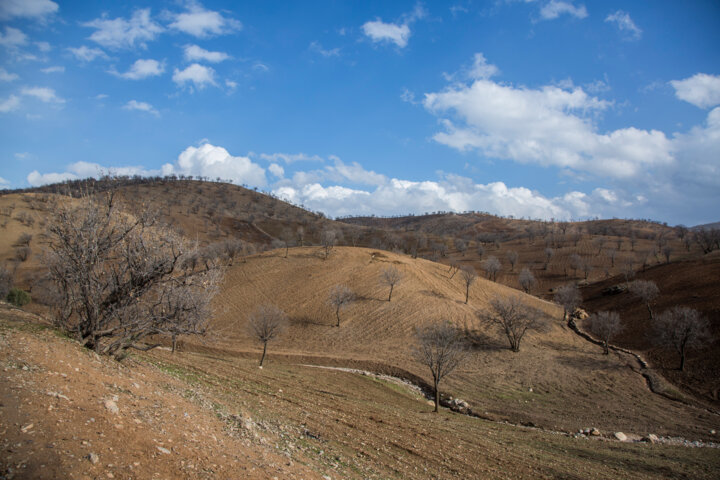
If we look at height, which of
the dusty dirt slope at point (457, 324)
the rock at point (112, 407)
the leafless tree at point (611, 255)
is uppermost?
the leafless tree at point (611, 255)

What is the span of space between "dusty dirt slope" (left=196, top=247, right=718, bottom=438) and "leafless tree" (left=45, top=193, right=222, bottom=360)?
1.76m

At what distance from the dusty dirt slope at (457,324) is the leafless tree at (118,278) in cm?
176

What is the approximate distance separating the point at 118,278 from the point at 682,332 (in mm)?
47898

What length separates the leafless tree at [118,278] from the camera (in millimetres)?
10852

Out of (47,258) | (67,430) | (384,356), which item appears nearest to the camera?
(67,430)

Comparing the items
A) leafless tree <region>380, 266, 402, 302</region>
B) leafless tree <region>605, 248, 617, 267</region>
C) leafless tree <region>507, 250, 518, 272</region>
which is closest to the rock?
leafless tree <region>380, 266, 402, 302</region>

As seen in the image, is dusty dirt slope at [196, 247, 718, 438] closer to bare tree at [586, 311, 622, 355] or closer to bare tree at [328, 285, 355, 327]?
bare tree at [328, 285, 355, 327]

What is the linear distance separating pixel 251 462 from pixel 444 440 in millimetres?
10399

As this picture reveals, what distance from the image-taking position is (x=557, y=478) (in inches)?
505

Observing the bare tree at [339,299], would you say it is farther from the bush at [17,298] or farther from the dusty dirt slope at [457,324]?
the bush at [17,298]

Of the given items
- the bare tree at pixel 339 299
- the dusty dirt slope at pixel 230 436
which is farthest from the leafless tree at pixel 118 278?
the bare tree at pixel 339 299

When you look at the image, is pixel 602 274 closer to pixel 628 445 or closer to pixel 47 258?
pixel 628 445

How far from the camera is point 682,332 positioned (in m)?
35.8

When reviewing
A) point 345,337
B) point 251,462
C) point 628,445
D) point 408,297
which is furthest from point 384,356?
point 251,462
